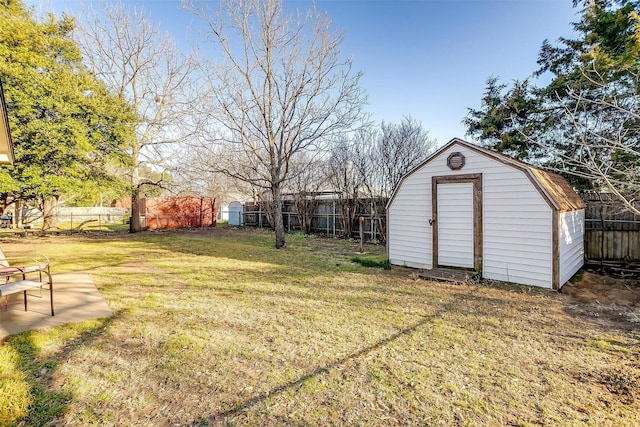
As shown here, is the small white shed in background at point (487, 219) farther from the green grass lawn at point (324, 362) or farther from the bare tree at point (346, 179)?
the bare tree at point (346, 179)

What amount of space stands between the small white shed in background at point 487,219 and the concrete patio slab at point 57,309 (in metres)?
6.45

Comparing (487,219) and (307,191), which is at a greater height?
(307,191)

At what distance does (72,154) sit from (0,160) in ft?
19.4

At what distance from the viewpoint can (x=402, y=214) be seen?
7.86 meters

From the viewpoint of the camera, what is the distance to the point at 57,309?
4223mm

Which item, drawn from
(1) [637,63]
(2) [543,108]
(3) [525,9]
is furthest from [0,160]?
(2) [543,108]

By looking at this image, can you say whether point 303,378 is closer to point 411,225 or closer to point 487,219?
point 487,219

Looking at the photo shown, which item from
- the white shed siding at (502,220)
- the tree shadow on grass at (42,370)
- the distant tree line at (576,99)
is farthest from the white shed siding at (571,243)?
the tree shadow on grass at (42,370)

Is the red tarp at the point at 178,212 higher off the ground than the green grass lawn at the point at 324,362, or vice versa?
the red tarp at the point at 178,212

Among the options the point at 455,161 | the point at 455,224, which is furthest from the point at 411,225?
the point at 455,161

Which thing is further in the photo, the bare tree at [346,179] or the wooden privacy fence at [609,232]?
the bare tree at [346,179]

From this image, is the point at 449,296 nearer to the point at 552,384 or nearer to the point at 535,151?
the point at 552,384

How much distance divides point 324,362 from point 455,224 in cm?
510

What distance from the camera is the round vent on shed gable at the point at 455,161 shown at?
6.78m
